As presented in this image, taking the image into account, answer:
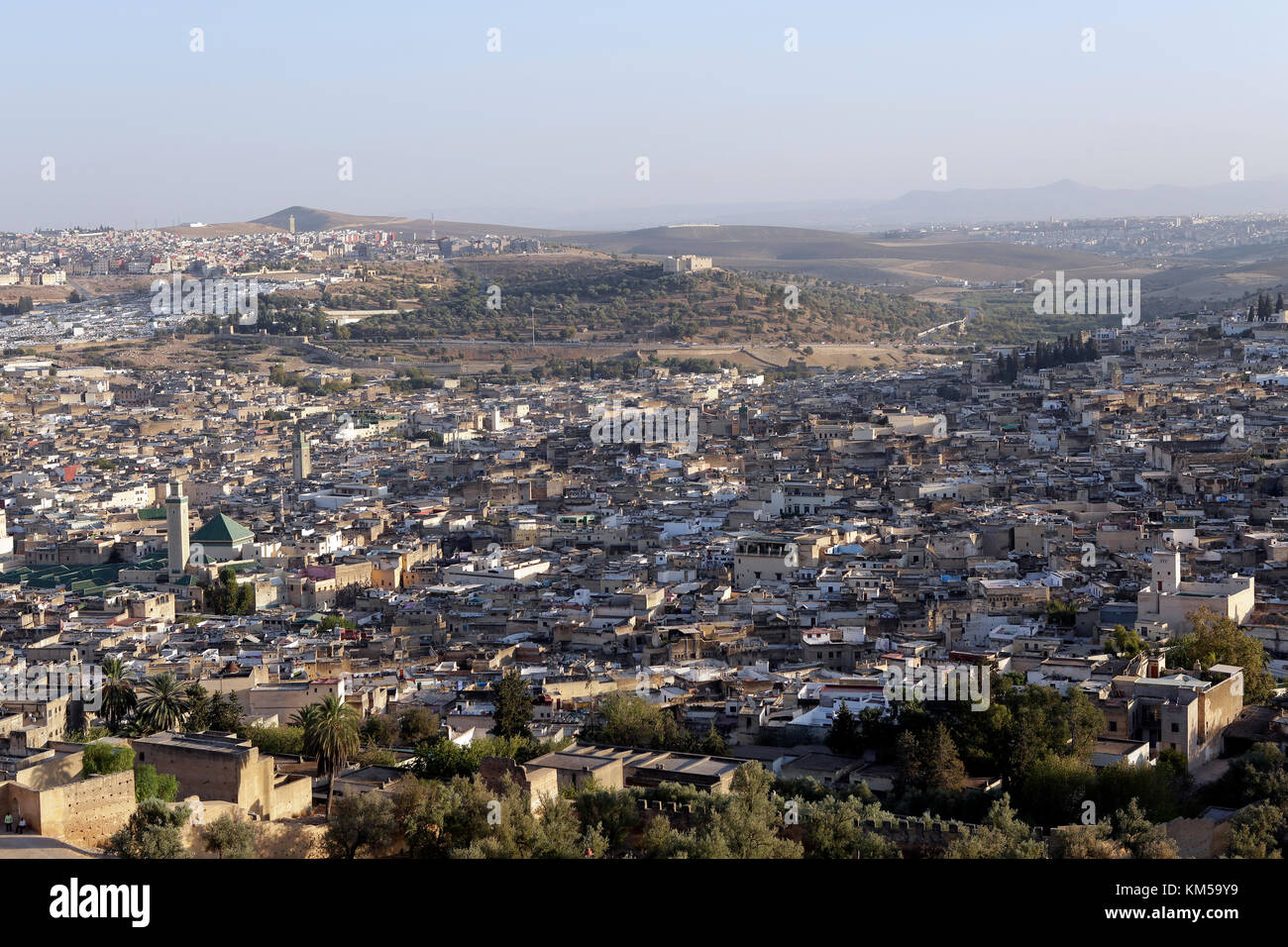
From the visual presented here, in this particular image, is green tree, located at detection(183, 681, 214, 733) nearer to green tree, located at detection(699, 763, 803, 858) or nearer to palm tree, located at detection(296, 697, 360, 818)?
palm tree, located at detection(296, 697, 360, 818)

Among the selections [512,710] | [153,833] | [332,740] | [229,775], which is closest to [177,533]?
[512,710]

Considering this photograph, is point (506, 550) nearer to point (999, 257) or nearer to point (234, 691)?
point (234, 691)

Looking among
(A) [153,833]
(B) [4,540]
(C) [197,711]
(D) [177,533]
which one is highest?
(A) [153,833]

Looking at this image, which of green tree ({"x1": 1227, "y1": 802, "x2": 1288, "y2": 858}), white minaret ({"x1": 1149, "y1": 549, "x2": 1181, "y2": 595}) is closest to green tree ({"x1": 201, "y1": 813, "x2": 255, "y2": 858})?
green tree ({"x1": 1227, "y1": 802, "x2": 1288, "y2": 858})

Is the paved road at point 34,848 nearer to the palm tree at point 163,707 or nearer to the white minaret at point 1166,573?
the palm tree at point 163,707

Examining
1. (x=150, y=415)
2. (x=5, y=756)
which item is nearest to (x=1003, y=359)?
(x=150, y=415)

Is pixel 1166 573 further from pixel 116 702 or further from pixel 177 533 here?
pixel 177 533
